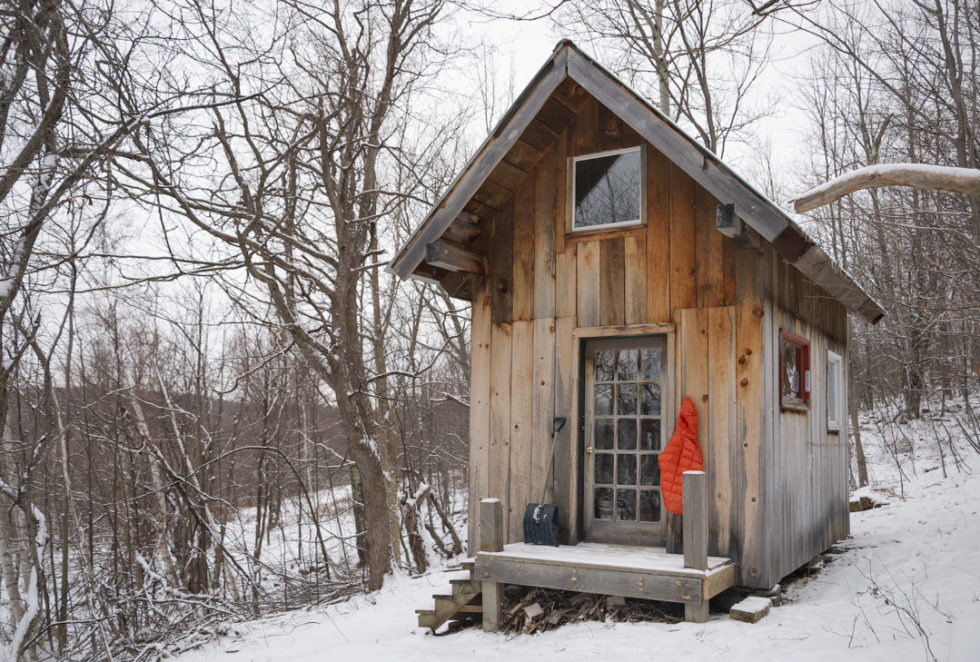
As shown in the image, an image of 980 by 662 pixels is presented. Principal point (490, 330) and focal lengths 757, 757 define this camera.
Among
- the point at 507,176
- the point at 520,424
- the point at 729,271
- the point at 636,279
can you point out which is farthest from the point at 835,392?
the point at 507,176

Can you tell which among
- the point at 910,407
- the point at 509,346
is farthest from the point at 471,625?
the point at 910,407

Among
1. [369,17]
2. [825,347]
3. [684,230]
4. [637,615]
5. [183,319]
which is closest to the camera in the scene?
[637,615]

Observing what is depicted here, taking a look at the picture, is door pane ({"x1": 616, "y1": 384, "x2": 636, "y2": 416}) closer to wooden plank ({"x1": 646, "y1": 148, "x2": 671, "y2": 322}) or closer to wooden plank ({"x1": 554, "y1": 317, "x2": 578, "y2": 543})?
wooden plank ({"x1": 554, "y1": 317, "x2": 578, "y2": 543})

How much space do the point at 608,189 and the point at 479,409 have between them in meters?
2.70

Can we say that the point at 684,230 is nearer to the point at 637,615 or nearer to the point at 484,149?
the point at 484,149

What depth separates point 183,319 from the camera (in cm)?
1602

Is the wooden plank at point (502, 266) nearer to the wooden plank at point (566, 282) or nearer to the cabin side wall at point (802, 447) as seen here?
the wooden plank at point (566, 282)

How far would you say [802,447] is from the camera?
322 inches

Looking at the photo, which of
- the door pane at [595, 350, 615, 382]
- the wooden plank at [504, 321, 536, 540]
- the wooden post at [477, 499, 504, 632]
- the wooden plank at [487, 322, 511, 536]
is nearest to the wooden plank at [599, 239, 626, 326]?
the door pane at [595, 350, 615, 382]

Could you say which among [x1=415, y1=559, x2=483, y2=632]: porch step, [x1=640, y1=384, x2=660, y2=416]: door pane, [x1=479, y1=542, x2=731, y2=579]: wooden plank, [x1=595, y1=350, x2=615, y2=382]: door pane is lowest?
[x1=415, y1=559, x2=483, y2=632]: porch step

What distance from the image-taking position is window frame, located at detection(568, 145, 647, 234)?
7.60 meters

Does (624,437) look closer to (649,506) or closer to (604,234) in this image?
(649,506)

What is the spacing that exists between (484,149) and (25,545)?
10121 mm

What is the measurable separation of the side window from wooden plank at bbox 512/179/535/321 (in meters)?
4.33
